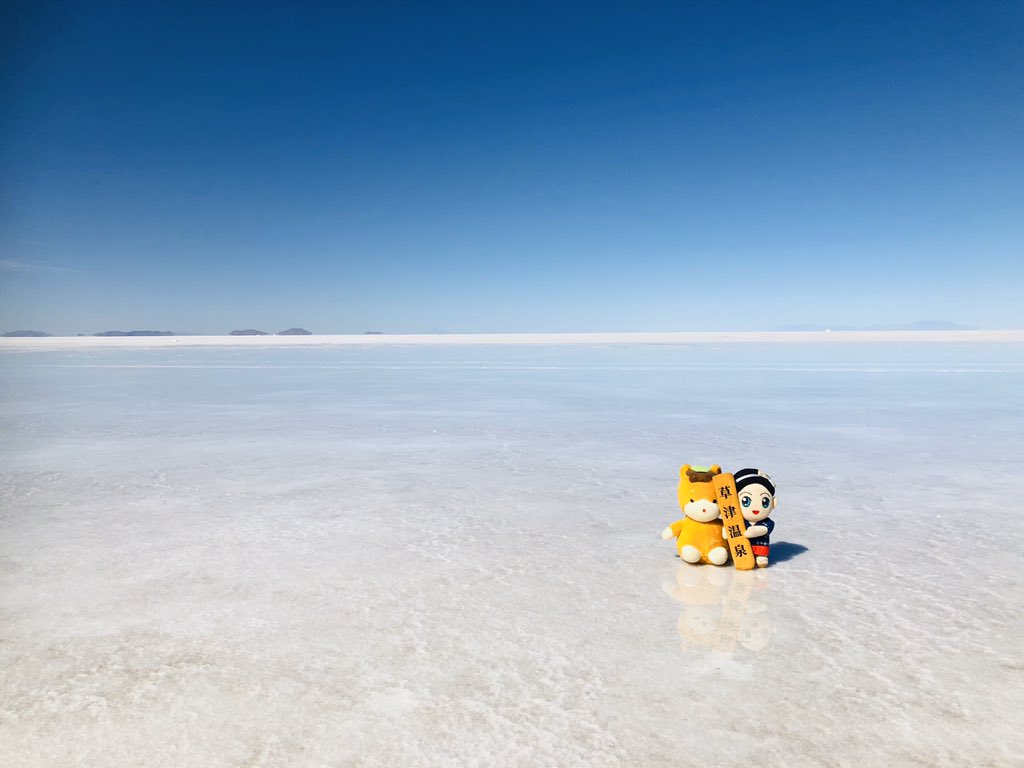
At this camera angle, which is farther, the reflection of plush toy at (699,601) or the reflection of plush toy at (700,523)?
the reflection of plush toy at (700,523)

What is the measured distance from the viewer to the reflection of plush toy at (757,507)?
328 centimetres

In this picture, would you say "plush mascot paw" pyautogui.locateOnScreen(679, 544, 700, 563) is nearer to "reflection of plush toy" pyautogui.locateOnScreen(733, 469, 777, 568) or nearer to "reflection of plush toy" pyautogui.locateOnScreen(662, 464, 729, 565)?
"reflection of plush toy" pyautogui.locateOnScreen(662, 464, 729, 565)

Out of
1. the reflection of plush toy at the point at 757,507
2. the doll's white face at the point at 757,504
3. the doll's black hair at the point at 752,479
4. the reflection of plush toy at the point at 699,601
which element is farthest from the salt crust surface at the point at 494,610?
the doll's black hair at the point at 752,479

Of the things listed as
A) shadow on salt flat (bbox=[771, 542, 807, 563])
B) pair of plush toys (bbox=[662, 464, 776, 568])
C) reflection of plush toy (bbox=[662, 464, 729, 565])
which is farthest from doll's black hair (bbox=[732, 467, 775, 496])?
shadow on salt flat (bbox=[771, 542, 807, 563])

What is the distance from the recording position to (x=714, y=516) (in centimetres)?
338

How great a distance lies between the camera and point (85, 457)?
6008mm

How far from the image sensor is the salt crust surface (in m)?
1.92

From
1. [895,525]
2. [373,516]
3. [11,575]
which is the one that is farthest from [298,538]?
[895,525]

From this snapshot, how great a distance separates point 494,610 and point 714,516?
4.22ft

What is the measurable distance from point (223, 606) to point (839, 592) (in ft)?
8.93

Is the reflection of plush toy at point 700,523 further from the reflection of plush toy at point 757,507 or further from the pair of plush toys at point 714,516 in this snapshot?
the reflection of plush toy at point 757,507

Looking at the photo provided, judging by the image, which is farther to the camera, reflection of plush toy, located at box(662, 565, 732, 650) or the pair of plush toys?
the pair of plush toys

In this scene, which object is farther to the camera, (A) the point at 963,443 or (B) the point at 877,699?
(A) the point at 963,443

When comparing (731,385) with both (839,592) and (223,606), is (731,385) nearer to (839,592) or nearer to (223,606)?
(839,592)
